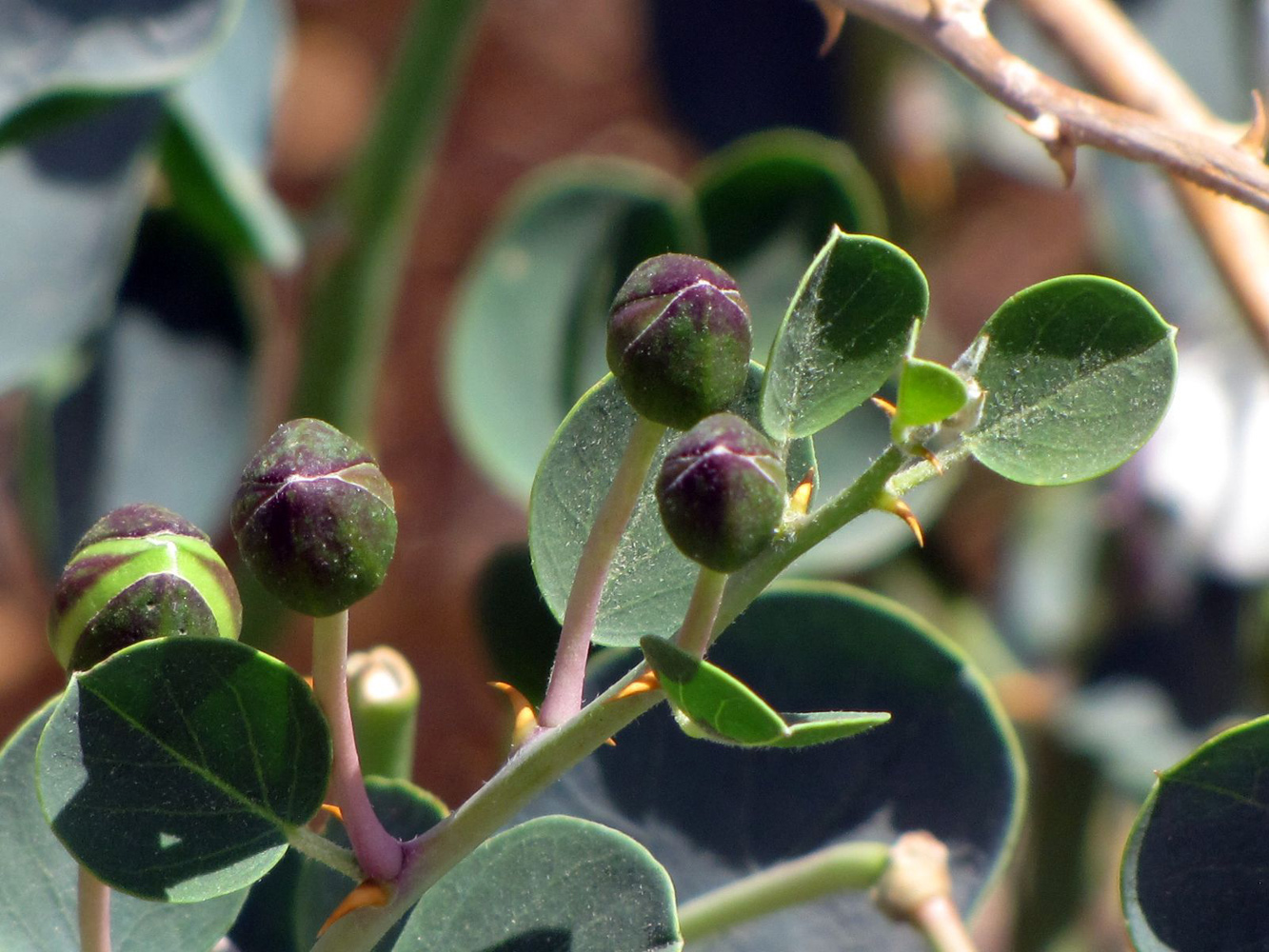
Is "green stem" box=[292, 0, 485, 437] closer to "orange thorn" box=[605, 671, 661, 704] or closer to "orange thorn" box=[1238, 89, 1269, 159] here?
"orange thorn" box=[1238, 89, 1269, 159]

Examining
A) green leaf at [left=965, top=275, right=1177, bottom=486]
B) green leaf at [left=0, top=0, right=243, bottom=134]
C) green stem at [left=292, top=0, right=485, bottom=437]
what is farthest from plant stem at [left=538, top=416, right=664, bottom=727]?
green stem at [left=292, top=0, right=485, bottom=437]

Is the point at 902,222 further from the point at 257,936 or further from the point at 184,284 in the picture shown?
the point at 257,936

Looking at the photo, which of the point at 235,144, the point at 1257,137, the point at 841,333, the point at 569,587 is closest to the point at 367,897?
the point at 569,587

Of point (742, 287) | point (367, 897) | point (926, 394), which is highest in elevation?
point (926, 394)

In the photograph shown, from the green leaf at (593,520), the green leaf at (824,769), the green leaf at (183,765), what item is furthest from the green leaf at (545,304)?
the green leaf at (183,765)

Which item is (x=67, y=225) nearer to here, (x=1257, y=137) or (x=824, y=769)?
(x=824, y=769)

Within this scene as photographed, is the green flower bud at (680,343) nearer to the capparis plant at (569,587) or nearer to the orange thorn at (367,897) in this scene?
the capparis plant at (569,587)
